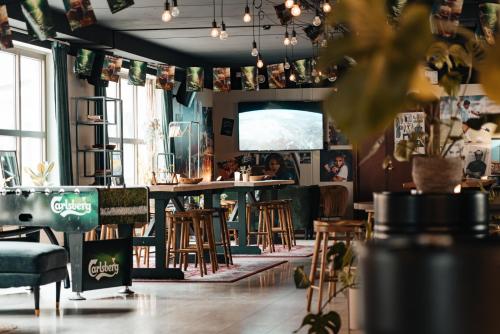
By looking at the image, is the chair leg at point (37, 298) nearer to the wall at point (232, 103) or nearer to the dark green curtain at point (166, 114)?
the dark green curtain at point (166, 114)

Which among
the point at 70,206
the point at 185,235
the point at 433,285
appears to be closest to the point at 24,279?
the point at 70,206

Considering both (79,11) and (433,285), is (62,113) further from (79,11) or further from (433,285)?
(433,285)

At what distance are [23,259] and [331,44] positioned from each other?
6.55 metres

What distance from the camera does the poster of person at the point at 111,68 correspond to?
13320 millimetres

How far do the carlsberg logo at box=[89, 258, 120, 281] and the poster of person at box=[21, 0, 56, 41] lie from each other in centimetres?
253

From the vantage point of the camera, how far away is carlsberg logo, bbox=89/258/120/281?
7816 mm

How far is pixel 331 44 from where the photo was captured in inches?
26.4

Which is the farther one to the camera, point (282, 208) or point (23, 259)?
point (282, 208)

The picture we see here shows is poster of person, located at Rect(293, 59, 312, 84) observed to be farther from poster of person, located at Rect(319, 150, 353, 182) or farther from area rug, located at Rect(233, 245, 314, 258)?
area rug, located at Rect(233, 245, 314, 258)

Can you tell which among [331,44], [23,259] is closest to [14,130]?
[23,259]

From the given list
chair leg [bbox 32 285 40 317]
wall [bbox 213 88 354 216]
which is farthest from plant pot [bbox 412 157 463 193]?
wall [bbox 213 88 354 216]

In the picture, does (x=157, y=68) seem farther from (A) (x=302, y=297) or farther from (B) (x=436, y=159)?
(B) (x=436, y=159)

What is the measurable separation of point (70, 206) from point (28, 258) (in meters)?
0.95

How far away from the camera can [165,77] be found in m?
15.2
